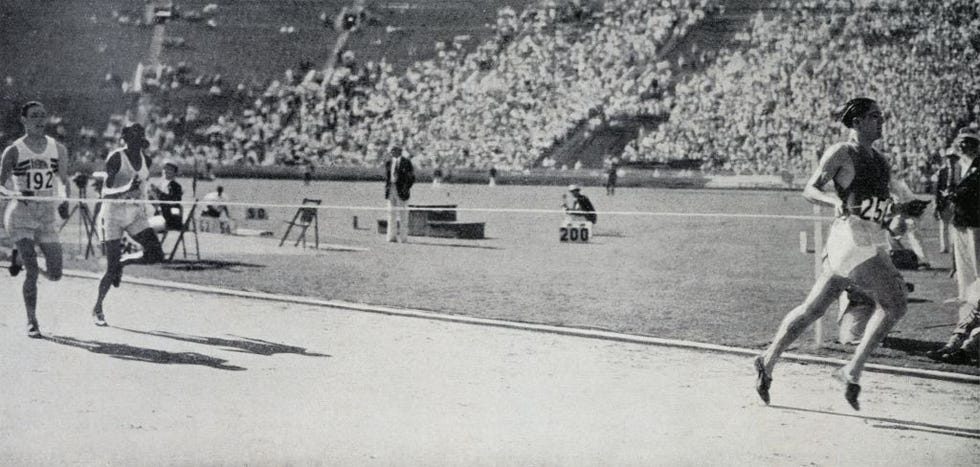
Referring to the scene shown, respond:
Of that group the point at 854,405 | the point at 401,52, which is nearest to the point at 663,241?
the point at 401,52

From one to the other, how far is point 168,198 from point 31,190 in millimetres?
5166

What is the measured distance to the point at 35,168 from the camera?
6906 mm

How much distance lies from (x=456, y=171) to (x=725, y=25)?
5094 millimetres

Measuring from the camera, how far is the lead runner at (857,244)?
4879mm

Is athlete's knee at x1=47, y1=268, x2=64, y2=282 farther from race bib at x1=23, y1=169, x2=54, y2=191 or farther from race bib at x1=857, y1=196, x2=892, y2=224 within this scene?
race bib at x1=857, y1=196, x2=892, y2=224

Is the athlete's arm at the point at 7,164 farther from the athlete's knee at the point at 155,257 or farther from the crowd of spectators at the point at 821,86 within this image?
the crowd of spectators at the point at 821,86

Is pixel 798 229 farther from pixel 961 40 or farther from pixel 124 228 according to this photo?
pixel 124 228

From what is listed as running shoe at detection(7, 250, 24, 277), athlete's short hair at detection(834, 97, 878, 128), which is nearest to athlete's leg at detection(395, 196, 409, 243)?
running shoe at detection(7, 250, 24, 277)

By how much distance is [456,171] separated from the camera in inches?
587

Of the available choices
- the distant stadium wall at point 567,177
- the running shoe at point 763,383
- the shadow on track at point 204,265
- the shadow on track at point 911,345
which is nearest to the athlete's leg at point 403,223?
the distant stadium wall at point 567,177

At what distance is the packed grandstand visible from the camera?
34.0 feet

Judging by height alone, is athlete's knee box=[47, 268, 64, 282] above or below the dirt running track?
above

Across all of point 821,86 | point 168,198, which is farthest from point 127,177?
point 821,86

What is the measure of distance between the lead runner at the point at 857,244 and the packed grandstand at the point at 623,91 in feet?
13.0
